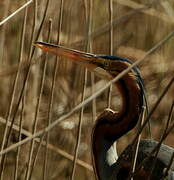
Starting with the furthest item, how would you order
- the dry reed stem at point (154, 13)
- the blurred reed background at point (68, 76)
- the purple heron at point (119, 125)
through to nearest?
the dry reed stem at point (154, 13) → the blurred reed background at point (68, 76) → the purple heron at point (119, 125)

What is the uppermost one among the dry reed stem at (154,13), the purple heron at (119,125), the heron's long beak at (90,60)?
the dry reed stem at (154,13)

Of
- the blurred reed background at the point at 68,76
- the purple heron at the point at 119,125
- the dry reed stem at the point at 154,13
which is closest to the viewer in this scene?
the purple heron at the point at 119,125

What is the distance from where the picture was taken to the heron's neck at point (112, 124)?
1775 mm

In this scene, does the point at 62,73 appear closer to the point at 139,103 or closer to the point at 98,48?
the point at 98,48

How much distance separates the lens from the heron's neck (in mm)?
1775

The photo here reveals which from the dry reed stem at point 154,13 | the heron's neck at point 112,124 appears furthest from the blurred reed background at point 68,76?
the heron's neck at point 112,124

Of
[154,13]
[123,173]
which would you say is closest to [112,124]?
[123,173]

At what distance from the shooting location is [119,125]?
5.89 ft

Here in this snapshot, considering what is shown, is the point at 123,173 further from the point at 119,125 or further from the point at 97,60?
the point at 97,60

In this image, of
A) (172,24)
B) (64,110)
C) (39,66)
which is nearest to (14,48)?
A: (39,66)

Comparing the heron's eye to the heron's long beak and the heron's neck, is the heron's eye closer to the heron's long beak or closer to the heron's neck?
the heron's neck

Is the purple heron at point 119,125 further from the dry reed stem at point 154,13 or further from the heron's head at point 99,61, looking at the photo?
the dry reed stem at point 154,13

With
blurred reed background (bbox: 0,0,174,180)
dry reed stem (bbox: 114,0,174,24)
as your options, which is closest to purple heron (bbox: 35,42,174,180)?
blurred reed background (bbox: 0,0,174,180)

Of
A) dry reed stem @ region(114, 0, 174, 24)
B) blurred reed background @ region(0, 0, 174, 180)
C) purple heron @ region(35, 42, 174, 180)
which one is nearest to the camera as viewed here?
purple heron @ region(35, 42, 174, 180)
